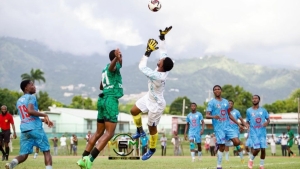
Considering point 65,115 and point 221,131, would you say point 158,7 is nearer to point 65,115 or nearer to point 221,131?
point 221,131

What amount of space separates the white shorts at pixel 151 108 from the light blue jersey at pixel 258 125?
550 centimetres

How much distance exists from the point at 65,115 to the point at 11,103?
100ft

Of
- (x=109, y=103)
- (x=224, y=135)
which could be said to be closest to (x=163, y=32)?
(x=109, y=103)

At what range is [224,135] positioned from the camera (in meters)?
18.9

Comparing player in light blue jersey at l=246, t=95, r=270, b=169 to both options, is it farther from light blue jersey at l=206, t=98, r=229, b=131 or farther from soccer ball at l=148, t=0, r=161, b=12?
soccer ball at l=148, t=0, r=161, b=12

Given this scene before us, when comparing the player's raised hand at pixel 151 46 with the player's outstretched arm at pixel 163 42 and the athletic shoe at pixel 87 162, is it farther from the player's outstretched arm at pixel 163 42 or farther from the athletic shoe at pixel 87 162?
the athletic shoe at pixel 87 162

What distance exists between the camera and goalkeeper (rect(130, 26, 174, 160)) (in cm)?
1458

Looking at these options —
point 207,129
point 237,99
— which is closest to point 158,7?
point 207,129

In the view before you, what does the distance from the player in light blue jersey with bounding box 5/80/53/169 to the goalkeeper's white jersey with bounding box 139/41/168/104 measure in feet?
9.31

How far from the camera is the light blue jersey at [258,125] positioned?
65.3 ft

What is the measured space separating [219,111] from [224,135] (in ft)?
2.93

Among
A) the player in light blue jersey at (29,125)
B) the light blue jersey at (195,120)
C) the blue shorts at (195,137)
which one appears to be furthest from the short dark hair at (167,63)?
the blue shorts at (195,137)

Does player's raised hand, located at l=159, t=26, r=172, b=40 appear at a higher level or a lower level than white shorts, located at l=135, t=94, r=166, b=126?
higher

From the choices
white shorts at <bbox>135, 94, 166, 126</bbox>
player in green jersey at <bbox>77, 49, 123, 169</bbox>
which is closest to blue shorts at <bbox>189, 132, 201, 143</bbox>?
white shorts at <bbox>135, 94, 166, 126</bbox>
